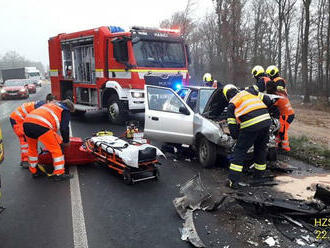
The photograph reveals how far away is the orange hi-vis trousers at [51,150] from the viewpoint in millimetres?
5133

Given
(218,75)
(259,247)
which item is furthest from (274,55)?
(259,247)

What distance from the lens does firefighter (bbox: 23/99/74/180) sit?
509 centimetres

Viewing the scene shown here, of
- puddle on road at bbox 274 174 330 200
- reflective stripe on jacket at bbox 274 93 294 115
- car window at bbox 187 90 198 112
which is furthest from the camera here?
reflective stripe on jacket at bbox 274 93 294 115

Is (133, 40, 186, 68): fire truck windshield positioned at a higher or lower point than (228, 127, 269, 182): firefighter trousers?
higher

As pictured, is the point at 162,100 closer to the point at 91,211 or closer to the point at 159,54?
the point at 91,211

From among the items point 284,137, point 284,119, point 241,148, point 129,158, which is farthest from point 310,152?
point 129,158

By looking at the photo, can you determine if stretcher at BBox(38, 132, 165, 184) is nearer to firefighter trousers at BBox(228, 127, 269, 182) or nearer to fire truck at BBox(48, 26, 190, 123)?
firefighter trousers at BBox(228, 127, 269, 182)

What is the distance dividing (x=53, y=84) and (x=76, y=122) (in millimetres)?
3208

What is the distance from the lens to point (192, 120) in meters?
6.03

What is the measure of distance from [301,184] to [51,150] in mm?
4181

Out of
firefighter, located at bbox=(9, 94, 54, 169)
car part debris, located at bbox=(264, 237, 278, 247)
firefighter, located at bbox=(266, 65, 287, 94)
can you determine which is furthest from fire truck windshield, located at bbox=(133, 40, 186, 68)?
car part debris, located at bbox=(264, 237, 278, 247)

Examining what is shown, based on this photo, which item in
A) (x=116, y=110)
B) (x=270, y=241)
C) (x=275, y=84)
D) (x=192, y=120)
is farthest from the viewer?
(x=116, y=110)

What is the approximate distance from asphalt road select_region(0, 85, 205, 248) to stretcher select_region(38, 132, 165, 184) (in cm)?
20

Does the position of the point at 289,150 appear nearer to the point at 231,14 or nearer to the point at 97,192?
the point at 97,192
